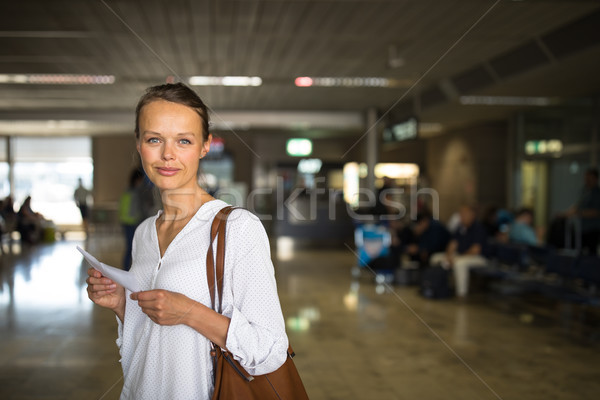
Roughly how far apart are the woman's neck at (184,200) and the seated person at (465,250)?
22.8 feet

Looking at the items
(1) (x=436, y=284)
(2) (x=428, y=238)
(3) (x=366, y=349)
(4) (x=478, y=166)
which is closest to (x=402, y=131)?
(2) (x=428, y=238)

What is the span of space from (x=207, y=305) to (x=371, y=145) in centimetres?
1377

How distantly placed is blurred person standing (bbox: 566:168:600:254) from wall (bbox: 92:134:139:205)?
1754 centimetres

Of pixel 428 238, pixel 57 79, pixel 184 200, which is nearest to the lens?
pixel 184 200

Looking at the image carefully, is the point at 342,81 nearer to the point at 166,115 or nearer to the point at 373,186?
the point at 373,186

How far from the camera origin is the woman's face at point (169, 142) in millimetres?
1296

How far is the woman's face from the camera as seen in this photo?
4.25 feet

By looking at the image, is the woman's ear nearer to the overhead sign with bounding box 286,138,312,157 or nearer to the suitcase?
the suitcase

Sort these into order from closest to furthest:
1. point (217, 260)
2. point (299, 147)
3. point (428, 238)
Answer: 1. point (217, 260)
2. point (428, 238)
3. point (299, 147)

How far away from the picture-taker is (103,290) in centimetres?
142

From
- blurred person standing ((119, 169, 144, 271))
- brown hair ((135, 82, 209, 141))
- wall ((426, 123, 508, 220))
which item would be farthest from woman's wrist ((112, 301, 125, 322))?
wall ((426, 123, 508, 220))

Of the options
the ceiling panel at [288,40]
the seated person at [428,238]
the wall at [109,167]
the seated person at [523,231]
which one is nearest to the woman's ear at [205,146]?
the ceiling panel at [288,40]

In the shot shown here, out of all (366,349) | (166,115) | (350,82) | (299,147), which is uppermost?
(350,82)

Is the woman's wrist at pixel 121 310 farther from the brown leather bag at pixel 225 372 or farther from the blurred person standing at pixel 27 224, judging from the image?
the blurred person standing at pixel 27 224
